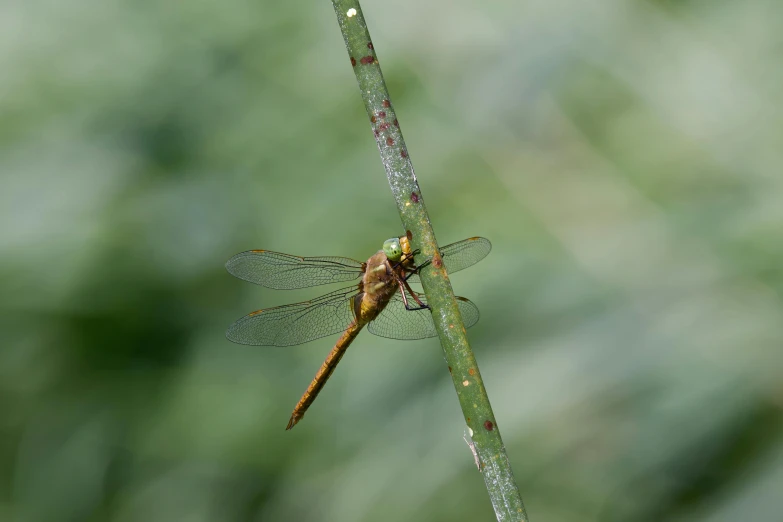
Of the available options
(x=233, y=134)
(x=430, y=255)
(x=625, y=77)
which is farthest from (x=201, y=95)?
(x=430, y=255)

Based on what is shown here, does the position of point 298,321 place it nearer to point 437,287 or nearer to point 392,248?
point 392,248

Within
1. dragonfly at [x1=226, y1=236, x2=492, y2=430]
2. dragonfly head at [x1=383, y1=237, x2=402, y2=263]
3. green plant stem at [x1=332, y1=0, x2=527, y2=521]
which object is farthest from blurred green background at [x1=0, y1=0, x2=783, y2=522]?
green plant stem at [x1=332, y1=0, x2=527, y2=521]

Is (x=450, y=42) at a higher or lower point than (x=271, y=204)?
higher

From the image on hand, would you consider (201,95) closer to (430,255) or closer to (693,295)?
(693,295)

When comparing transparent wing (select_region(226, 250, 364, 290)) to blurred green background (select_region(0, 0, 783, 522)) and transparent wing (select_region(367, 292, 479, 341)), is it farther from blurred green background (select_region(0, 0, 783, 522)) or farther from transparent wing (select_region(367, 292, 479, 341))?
blurred green background (select_region(0, 0, 783, 522))

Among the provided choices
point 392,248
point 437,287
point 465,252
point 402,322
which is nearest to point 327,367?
point 402,322
